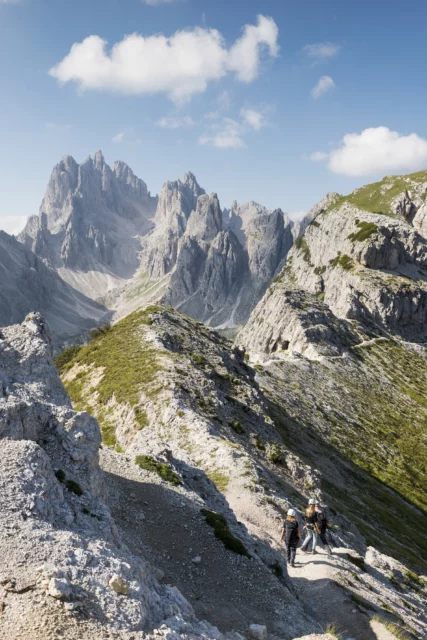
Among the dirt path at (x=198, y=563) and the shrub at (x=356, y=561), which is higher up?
the dirt path at (x=198, y=563)

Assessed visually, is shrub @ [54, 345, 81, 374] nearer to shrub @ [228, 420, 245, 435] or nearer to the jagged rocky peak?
shrub @ [228, 420, 245, 435]

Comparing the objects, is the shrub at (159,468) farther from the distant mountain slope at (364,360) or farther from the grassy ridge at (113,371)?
the distant mountain slope at (364,360)

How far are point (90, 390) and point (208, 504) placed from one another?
1105 inches

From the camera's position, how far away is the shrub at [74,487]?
50.8 feet

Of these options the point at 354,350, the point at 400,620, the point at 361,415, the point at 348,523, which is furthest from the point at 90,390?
the point at 354,350

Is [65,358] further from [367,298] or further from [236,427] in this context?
[367,298]

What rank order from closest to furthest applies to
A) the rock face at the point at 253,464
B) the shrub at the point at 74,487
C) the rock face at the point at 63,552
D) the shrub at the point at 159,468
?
the rock face at the point at 63,552 → the shrub at the point at 74,487 → the rock face at the point at 253,464 → the shrub at the point at 159,468

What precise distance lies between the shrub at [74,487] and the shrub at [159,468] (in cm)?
1111

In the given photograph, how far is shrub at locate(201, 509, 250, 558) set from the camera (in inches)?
824

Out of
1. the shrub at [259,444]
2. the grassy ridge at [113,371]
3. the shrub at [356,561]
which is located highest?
the grassy ridge at [113,371]

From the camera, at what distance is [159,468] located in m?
27.1

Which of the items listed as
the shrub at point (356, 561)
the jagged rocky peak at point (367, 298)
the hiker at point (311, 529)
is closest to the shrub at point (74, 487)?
the hiker at point (311, 529)

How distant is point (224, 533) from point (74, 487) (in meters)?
9.59

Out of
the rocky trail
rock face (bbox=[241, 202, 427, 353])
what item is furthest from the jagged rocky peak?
the rocky trail
